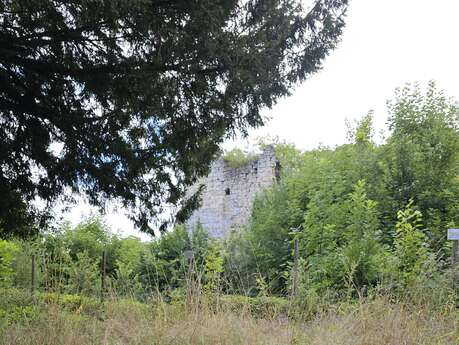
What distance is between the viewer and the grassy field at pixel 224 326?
4.23 metres

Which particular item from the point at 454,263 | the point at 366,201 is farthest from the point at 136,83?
the point at 366,201

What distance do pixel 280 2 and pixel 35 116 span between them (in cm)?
265

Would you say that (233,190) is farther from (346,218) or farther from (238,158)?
(346,218)

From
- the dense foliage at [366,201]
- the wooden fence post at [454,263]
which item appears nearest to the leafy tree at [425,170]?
the dense foliage at [366,201]

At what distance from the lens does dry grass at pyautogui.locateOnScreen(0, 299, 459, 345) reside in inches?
166

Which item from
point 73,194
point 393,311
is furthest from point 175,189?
point 393,311

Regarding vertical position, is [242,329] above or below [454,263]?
below

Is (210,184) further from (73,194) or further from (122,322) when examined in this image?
(122,322)

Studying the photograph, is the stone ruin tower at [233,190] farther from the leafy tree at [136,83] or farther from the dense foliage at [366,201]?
the leafy tree at [136,83]

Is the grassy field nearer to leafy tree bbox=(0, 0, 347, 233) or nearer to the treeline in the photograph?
leafy tree bbox=(0, 0, 347, 233)

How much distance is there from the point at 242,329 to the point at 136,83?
2190 mm

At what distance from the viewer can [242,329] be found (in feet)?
14.3

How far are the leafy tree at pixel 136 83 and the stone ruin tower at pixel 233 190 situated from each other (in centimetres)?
1074

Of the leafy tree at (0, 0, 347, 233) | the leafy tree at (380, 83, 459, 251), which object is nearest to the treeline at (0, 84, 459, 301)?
the leafy tree at (380, 83, 459, 251)
